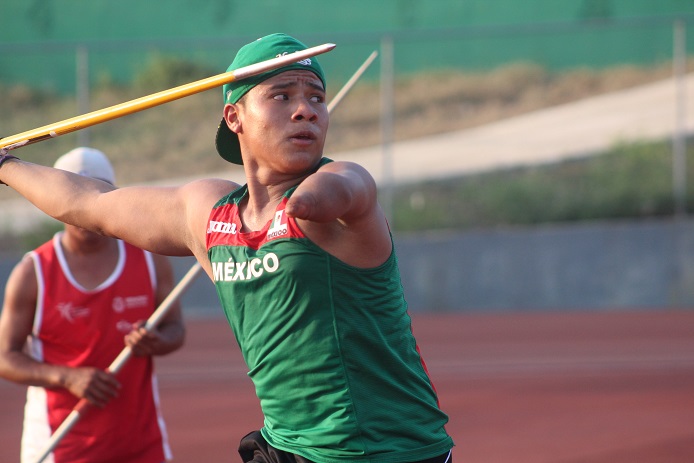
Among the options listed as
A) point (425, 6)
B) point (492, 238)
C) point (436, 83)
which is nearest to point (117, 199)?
point (492, 238)

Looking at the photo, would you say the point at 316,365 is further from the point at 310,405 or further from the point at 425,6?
the point at 425,6

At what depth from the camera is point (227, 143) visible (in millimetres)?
3527

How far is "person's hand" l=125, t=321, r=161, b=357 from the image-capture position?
15.4 feet

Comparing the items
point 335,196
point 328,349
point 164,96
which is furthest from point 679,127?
point 335,196

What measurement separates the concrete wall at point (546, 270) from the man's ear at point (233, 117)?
39.6 feet

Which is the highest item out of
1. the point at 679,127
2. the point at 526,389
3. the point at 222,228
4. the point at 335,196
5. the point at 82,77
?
the point at 82,77

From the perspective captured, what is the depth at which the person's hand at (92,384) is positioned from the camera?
15.0ft

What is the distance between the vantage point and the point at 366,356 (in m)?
3.01

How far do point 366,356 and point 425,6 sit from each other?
19986mm

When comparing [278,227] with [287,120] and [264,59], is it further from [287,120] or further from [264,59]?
[264,59]

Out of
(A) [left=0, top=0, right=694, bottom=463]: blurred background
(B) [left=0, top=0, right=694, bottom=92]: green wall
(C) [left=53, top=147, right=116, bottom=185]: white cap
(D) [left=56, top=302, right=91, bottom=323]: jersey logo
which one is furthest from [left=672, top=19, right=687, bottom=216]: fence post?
(D) [left=56, top=302, right=91, bottom=323]: jersey logo

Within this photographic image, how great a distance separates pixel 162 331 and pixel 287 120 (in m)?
2.06

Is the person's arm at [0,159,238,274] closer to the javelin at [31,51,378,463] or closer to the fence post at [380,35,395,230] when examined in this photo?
the javelin at [31,51,378,463]

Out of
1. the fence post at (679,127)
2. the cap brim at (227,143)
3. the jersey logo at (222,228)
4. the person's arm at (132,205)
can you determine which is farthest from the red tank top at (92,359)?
the fence post at (679,127)
